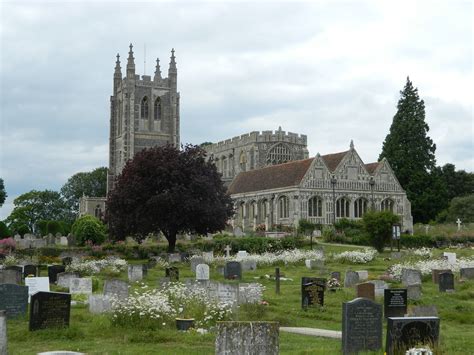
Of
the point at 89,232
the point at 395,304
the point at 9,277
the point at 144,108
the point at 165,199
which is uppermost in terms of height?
the point at 144,108

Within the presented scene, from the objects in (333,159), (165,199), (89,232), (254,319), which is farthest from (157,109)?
(254,319)

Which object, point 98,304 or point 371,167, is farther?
point 371,167

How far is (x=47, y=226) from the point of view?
7062cm

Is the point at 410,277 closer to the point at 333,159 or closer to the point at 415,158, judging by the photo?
the point at 333,159

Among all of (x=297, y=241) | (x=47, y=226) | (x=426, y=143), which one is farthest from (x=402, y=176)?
(x=47, y=226)

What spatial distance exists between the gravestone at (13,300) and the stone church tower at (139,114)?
80.0 meters

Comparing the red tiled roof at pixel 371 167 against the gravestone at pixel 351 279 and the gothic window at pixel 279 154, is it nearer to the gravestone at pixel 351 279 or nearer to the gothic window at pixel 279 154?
the gothic window at pixel 279 154

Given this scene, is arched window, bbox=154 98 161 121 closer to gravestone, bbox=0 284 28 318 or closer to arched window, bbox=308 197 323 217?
arched window, bbox=308 197 323 217

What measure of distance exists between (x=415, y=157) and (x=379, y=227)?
105 feet

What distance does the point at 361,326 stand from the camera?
12.9 metres

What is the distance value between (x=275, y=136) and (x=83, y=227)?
1612 inches

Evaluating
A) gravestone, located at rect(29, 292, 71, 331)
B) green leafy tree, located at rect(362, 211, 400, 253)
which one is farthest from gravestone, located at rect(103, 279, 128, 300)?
green leafy tree, located at rect(362, 211, 400, 253)

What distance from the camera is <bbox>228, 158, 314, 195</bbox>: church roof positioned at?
6700cm

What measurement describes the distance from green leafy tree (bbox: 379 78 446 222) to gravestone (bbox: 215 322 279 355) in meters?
66.5
